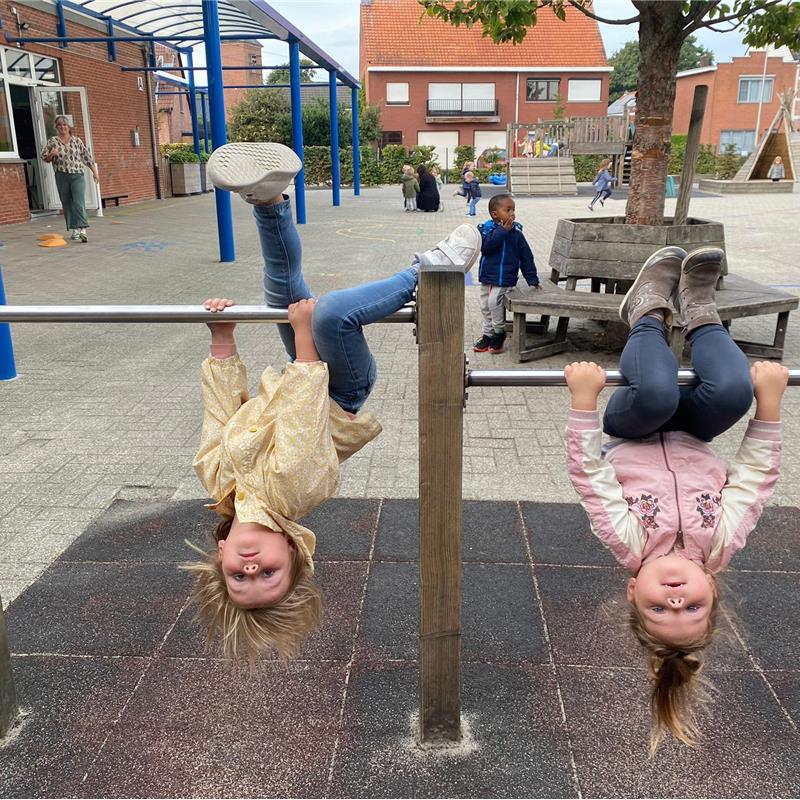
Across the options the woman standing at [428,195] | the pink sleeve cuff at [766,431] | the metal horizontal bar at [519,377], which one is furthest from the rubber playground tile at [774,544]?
the woman standing at [428,195]

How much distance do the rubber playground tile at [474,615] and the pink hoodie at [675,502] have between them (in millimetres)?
774

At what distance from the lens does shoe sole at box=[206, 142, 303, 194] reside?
6.15 ft

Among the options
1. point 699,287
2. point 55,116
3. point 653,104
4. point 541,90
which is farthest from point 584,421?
point 541,90

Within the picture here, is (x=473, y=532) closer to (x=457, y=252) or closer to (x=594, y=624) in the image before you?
(x=594, y=624)

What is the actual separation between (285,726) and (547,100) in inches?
1854

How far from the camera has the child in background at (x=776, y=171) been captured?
2475cm

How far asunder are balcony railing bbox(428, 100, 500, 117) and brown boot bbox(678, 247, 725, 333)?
147ft

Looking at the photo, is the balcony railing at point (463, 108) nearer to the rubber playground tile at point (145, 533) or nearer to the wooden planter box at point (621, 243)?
the wooden planter box at point (621, 243)

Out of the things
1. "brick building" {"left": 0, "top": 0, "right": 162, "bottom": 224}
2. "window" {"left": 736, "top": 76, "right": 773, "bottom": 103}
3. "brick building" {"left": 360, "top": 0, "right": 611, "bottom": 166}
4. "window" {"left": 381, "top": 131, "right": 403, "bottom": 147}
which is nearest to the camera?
"brick building" {"left": 0, "top": 0, "right": 162, "bottom": 224}

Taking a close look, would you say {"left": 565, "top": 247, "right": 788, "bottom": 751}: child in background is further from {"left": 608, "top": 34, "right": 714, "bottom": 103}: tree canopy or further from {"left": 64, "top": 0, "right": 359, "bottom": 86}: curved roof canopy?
{"left": 608, "top": 34, "right": 714, "bottom": 103}: tree canopy

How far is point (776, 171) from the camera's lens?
81.1 ft

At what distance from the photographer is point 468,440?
4445 millimetres

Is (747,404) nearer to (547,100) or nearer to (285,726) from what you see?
(285,726)

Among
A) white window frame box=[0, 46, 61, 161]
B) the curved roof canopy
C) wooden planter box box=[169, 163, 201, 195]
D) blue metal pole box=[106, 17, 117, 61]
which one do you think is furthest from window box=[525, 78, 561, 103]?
white window frame box=[0, 46, 61, 161]
